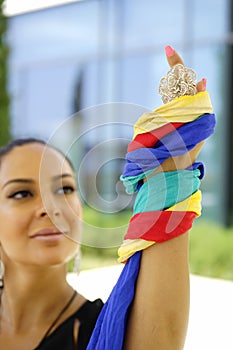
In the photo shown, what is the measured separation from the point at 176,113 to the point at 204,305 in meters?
1.89

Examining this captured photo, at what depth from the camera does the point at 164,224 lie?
2.74ft

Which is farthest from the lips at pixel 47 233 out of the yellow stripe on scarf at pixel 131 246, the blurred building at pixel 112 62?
the blurred building at pixel 112 62

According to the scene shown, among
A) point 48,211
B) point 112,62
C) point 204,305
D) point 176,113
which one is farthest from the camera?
point 112,62

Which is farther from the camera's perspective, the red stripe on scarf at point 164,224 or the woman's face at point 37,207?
the woman's face at point 37,207

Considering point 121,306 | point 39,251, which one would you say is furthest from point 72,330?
point 121,306

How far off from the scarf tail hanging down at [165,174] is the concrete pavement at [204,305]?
857 millimetres

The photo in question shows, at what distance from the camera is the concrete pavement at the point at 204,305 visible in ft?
6.69

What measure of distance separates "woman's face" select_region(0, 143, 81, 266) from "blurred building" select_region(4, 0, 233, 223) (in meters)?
5.02

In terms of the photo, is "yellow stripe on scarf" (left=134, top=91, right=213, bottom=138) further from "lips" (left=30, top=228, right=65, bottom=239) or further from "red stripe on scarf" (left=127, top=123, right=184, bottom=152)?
"lips" (left=30, top=228, right=65, bottom=239)

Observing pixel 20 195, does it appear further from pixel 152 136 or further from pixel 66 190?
pixel 152 136

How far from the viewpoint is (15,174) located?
4.18 feet

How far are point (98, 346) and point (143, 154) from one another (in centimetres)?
30

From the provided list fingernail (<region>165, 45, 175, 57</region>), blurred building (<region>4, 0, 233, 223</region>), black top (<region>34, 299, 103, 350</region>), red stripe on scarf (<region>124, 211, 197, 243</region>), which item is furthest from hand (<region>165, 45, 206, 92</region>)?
blurred building (<region>4, 0, 233, 223</region>)

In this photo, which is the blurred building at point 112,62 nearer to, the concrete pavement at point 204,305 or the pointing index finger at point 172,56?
the concrete pavement at point 204,305
